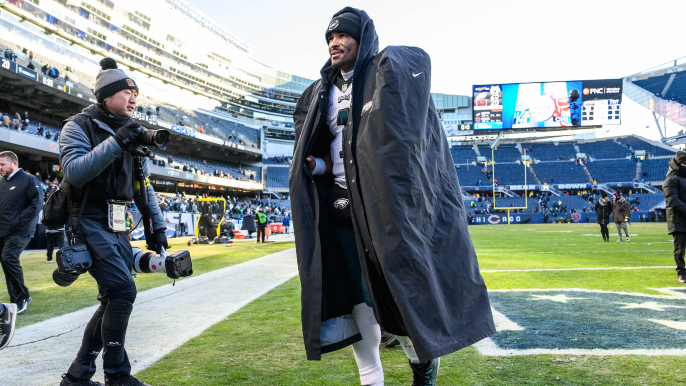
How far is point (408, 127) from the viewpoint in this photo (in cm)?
187

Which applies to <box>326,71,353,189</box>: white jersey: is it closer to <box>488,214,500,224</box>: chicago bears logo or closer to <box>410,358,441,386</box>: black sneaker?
<box>410,358,441,386</box>: black sneaker

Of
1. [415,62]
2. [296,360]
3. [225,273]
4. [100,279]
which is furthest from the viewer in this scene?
[225,273]

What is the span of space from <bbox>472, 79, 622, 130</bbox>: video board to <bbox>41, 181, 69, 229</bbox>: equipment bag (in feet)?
167

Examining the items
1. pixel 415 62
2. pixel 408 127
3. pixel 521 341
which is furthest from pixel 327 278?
pixel 521 341

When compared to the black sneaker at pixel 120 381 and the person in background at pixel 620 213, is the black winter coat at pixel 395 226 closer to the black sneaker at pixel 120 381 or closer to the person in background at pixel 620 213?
the black sneaker at pixel 120 381

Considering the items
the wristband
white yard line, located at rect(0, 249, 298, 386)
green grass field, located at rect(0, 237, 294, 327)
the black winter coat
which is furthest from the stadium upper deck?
the black winter coat

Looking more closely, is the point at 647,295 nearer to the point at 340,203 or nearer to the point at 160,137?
the point at 340,203

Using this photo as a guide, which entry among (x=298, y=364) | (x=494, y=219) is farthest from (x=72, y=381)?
(x=494, y=219)

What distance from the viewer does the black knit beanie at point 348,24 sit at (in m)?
2.22

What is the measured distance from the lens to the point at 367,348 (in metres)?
2.13

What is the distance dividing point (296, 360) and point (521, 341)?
1.66m

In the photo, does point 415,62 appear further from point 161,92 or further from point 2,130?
point 161,92

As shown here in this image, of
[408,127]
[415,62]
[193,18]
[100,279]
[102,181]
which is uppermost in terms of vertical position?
[193,18]

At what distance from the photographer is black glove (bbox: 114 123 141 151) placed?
2.61 m
